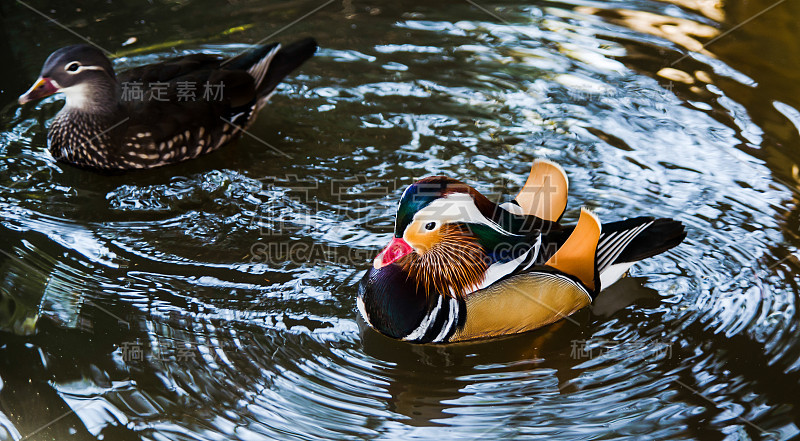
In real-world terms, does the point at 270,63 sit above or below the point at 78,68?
below

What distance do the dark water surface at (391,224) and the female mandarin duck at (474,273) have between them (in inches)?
5.6

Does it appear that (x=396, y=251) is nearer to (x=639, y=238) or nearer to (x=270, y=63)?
(x=639, y=238)

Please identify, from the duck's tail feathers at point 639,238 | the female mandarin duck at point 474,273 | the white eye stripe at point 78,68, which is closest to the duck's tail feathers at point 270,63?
the white eye stripe at point 78,68

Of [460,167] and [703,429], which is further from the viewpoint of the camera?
[460,167]

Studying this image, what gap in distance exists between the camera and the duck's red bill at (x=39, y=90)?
184 inches

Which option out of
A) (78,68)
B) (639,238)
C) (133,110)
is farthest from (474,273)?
(78,68)

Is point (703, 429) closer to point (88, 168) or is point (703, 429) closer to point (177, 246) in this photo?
point (177, 246)

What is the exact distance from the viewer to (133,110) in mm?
4809

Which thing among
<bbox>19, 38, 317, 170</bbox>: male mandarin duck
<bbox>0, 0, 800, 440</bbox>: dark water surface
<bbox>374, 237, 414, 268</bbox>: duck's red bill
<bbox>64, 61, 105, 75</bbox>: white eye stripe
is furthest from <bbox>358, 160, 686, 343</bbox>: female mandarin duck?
<bbox>64, 61, 105, 75</bbox>: white eye stripe

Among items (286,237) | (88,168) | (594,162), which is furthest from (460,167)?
(88,168)

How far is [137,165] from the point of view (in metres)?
4.81

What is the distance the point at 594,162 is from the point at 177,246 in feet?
7.70

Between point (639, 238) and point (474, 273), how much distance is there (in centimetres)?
79

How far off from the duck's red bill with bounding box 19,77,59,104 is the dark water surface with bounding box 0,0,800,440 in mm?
417
